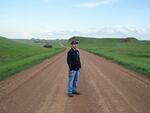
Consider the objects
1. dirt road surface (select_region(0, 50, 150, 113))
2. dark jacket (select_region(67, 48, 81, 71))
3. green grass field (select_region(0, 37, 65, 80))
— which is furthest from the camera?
green grass field (select_region(0, 37, 65, 80))

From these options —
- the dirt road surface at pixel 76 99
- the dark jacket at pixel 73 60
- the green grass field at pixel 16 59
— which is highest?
the dark jacket at pixel 73 60

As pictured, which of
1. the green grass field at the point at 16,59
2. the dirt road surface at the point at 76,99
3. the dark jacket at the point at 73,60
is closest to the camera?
the dirt road surface at the point at 76,99

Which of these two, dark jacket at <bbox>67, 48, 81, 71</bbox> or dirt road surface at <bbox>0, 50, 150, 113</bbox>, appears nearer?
dirt road surface at <bbox>0, 50, 150, 113</bbox>

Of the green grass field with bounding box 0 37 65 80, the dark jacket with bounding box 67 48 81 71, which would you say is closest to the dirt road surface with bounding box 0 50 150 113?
the dark jacket with bounding box 67 48 81 71

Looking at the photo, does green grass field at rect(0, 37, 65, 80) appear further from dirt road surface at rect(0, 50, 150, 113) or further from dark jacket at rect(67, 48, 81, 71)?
dark jacket at rect(67, 48, 81, 71)

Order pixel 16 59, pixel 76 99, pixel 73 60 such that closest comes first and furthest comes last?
pixel 76 99
pixel 73 60
pixel 16 59

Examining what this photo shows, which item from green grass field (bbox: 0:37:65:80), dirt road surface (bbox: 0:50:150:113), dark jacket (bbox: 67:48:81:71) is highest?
dark jacket (bbox: 67:48:81:71)

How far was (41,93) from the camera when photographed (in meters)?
11.7

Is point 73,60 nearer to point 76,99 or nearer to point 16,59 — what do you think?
point 76,99

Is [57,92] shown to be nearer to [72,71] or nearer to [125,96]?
[72,71]

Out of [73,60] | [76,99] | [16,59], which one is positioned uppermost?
[73,60]

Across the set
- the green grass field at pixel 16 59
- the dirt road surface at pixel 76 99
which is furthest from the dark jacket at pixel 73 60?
the green grass field at pixel 16 59

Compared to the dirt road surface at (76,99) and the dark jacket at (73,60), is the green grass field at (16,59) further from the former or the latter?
the dark jacket at (73,60)

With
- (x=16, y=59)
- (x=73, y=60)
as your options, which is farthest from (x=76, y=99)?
(x=16, y=59)
